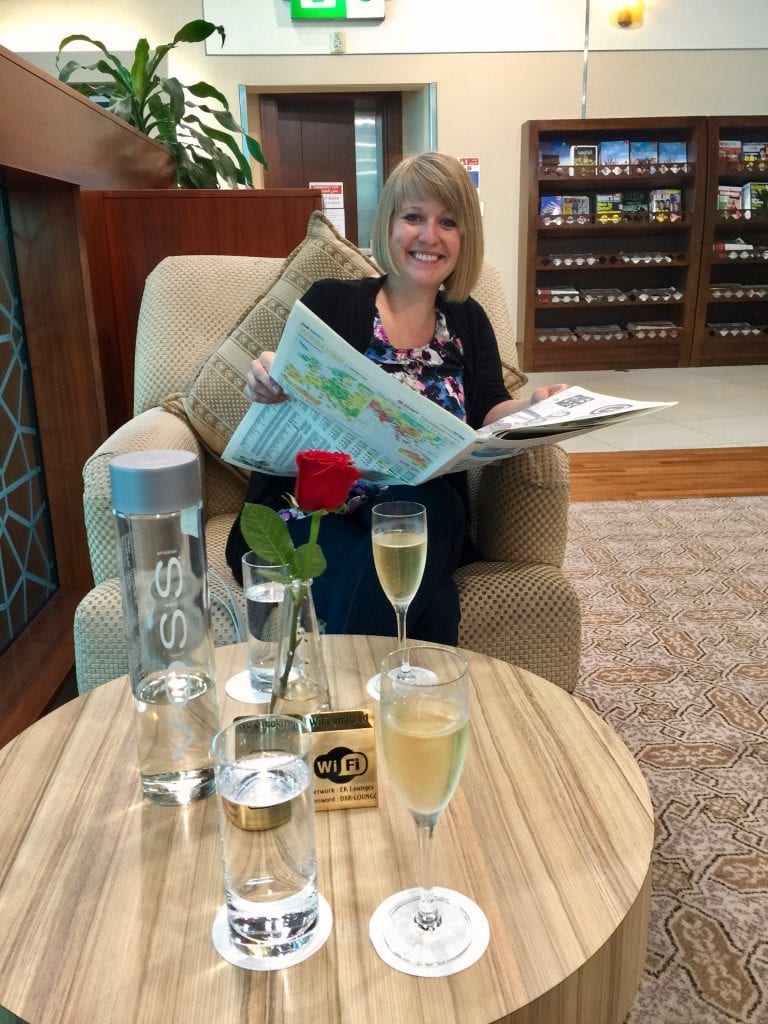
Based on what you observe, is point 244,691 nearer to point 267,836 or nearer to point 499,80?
point 267,836

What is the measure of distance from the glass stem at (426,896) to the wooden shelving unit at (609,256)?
5.56m

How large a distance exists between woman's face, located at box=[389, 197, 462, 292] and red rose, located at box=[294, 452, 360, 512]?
Answer: 3.23 ft

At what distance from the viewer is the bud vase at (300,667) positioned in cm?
78

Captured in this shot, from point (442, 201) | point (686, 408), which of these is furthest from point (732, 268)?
point (442, 201)

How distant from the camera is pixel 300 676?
875mm

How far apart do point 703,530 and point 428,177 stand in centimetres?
184

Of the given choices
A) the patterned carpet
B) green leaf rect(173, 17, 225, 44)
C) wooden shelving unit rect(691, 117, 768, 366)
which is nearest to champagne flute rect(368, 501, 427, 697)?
the patterned carpet

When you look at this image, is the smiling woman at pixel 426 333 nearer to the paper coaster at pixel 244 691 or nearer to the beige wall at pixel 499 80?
the paper coaster at pixel 244 691

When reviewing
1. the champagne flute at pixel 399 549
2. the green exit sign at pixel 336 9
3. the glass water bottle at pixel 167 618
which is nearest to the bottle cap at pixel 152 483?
the glass water bottle at pixel 167 618

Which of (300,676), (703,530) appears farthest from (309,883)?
(703,530)

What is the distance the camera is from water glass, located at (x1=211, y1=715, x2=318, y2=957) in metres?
0.57

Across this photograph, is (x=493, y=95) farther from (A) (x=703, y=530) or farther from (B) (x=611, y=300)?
(A) (x=703, y=530)

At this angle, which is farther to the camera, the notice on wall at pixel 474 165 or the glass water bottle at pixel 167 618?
the notice on wall at pixel 474 165

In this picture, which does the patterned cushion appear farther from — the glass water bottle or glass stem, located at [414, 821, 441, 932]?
glass stem, located at [414, 821, 441, 932]
